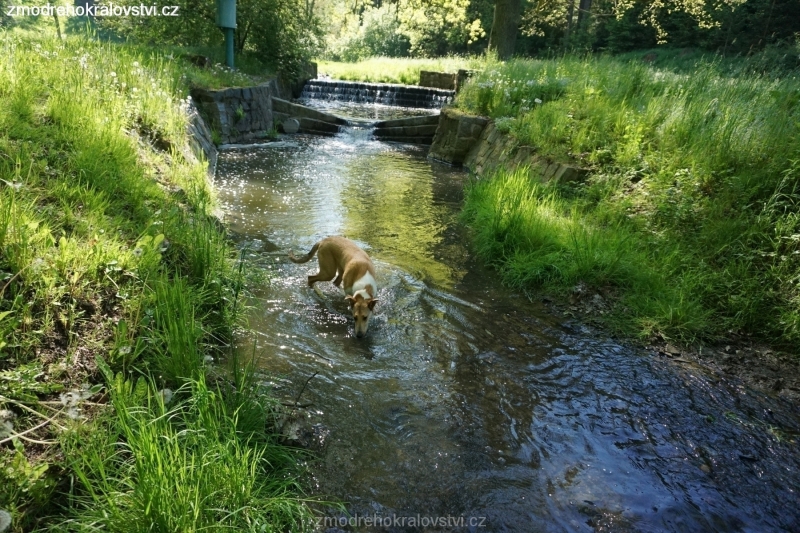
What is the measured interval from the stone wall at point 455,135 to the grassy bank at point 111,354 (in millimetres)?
7720

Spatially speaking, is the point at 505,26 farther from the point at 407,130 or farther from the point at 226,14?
the point at 226,14

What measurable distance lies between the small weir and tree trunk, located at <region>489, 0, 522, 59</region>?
2.25m

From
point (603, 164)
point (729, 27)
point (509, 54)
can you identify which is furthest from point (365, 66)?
point (603, 164)

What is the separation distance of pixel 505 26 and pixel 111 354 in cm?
1798

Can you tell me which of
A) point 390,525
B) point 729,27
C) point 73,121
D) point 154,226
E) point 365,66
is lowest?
point 390,525

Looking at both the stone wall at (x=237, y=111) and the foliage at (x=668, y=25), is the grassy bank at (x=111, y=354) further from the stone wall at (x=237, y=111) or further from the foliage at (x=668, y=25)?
the foliage at (x=668, y=25)

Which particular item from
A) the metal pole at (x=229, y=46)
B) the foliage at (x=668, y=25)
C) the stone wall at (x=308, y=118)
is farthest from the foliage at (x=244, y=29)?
the foliage at (x=668, y=25)

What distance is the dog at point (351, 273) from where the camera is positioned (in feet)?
14.0

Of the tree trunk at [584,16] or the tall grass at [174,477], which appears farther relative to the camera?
the tree trunk at [584,16]

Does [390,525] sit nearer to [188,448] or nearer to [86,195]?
[188,448]

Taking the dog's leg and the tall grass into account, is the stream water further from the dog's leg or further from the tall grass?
the tall grass

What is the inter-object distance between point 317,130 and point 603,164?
8977mm

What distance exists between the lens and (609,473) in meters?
2.94

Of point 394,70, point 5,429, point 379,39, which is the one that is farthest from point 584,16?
point 5,429
